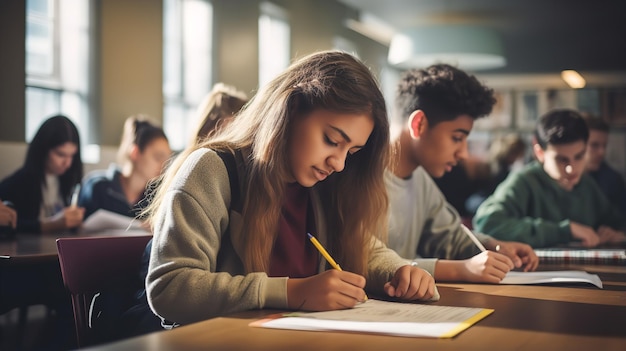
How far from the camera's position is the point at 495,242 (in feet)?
6.91

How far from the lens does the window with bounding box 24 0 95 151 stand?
532 centimetres

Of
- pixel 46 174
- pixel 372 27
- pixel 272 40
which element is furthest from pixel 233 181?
pixel 372 27

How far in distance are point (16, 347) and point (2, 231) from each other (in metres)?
1.29

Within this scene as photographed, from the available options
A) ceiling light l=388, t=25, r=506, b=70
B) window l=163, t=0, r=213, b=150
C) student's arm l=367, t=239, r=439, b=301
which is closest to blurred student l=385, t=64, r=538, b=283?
student's arm l=367, t=239, r=439, b=301

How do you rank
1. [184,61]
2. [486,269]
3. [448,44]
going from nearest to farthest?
[486,269]
[184,61]
[448,44]

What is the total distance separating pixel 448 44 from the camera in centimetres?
987

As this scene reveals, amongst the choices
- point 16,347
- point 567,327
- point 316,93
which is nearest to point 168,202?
point 316,93

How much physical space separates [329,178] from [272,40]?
291 inches

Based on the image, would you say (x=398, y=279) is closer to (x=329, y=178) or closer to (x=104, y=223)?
(x=329, y=178)

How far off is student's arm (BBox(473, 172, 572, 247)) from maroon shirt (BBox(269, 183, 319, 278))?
1295 millimetres

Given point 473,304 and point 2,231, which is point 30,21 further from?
point 473,304

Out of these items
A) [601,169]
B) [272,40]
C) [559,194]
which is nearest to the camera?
[559,194]

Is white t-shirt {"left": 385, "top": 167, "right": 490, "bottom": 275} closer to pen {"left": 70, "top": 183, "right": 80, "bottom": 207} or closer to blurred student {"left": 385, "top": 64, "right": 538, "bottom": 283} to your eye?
blurred student {"left": 385, "top": 64, "right": 538, "bottom": 283}

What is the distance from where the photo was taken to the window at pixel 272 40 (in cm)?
855
